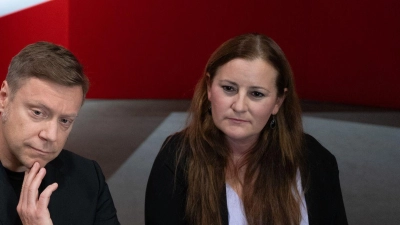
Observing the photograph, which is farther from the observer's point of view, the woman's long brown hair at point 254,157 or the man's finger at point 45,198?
the woman's long brown hair at point 254,157

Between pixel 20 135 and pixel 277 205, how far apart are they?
896 millimetres

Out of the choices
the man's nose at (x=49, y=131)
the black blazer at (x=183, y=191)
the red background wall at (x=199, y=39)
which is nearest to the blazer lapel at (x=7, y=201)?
the man's nose at (x=49, y=131)

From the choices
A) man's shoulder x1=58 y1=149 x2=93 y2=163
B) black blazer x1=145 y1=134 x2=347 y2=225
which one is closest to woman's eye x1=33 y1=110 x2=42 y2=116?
man's shoulder x1=58 y1=149 x2=93 y2=163

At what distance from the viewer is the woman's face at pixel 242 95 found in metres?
1.95

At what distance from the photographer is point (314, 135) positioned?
5.53 m

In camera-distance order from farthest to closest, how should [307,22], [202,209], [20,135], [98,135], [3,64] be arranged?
[307,22], [3,64], [98,135], [202,209], [20,135]

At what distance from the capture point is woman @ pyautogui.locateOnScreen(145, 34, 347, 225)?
1.97 metres

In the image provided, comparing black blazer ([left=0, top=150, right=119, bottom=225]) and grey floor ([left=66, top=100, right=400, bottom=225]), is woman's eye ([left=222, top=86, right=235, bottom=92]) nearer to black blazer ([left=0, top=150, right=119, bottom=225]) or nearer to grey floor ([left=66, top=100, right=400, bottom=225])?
black blazer ([left=0, top=150, right=119, bottom=225])

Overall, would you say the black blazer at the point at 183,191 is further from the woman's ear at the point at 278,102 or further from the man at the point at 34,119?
the man at the point at 34,119

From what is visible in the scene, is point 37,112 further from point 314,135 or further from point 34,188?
point 314,135

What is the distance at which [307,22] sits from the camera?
7.91 m

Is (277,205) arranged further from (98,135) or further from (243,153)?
(98,135)

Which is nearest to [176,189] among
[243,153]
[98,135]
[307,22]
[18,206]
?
[243,153]

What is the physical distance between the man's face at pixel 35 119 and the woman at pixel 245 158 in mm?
580
